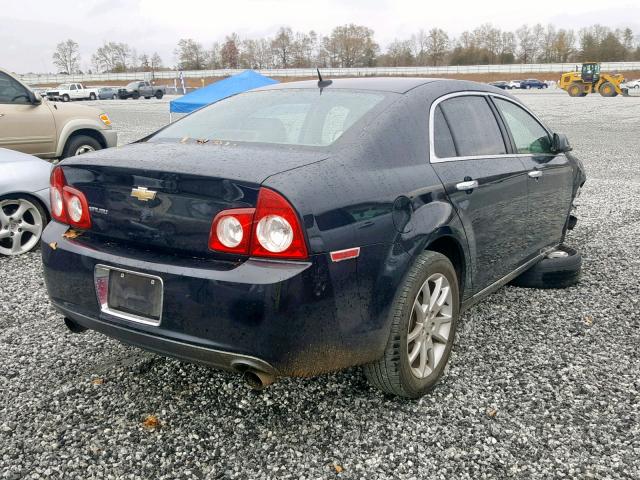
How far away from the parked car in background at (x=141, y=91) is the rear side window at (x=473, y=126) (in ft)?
167

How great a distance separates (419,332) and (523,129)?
204 cm

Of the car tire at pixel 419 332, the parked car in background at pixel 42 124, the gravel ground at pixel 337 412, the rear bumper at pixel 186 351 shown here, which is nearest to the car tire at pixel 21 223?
the gravel ground at pixel 337 412

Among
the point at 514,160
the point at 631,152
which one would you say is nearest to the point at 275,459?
the point at 514,160

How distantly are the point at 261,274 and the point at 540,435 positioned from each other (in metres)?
1.50

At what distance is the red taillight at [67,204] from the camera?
274cm

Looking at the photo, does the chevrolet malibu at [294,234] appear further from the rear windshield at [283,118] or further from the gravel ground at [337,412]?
the gravel ground at [337,412]

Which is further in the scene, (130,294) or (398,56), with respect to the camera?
(398,56)

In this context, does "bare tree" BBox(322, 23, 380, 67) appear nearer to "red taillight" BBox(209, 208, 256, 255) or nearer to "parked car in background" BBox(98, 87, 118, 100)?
"parked car in background" BBox(98, 87, 118, 100)

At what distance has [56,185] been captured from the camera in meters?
2.91

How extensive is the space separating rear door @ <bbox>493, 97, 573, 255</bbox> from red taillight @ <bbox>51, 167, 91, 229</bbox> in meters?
2.67

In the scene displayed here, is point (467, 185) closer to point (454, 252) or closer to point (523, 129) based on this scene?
point (454, 252)

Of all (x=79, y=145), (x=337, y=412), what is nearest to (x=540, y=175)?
(x=337, y=412)

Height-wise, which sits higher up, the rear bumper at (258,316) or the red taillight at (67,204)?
the red taillight at (67,204)

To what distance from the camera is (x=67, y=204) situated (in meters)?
2.82
